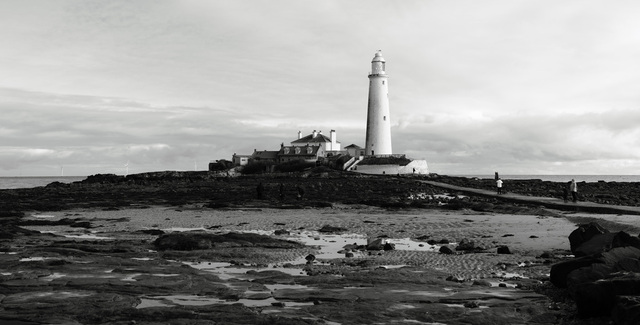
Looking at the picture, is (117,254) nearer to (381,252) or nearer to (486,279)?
(381,252)

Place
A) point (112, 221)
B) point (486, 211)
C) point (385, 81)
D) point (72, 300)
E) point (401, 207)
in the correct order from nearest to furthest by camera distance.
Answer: point (72, 300) < point (112, 221) < point (486, 211) < point (401, 207) < point (385, 81)

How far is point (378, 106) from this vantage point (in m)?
70.4

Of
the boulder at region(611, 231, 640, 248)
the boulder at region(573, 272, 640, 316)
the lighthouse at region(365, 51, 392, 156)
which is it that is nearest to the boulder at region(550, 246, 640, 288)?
the boulder at region(573, 272, 640, 316)

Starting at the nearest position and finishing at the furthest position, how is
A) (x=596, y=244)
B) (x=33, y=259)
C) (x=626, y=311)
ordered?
(x=626, y=311), (x=596, y=244), (x=33, y=259)

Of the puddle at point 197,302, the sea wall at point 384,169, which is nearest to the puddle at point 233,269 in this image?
the puddle at point 197,302

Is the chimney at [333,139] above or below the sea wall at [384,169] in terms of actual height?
above

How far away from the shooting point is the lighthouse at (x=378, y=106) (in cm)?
7044

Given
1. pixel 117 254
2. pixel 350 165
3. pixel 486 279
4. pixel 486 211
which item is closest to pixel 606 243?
pixel 486 279

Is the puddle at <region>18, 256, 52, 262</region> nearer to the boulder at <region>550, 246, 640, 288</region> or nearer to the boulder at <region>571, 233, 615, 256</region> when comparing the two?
the boulder at <region>550, 246, 640, 288</region>

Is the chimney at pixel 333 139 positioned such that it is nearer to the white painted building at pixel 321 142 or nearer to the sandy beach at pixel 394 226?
the white painted building at pixel 321 142

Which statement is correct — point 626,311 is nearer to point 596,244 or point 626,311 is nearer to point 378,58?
point 596,244

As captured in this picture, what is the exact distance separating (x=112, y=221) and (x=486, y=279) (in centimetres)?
1614

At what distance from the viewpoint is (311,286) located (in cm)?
950

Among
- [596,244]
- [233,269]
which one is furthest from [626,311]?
[233,269]
